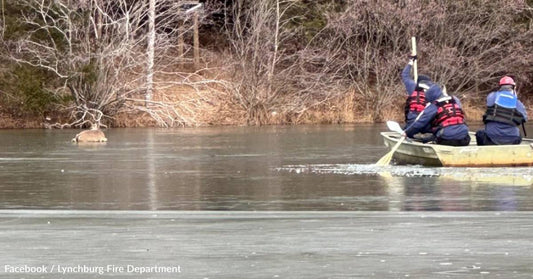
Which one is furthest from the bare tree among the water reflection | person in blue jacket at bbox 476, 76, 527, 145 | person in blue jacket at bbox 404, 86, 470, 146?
person in blue jacket at bbox 476, 76, 527, 145

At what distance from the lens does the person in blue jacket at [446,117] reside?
20.9 metres

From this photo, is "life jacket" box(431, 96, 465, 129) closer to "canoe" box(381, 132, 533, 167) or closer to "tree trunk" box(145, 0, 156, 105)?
"canoe" box(381, 132, 533, 167)

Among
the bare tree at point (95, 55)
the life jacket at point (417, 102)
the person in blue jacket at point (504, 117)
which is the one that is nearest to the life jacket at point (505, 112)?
the person in blue jacket at point (504, 117)

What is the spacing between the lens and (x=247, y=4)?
5519cm

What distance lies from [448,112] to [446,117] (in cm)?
11

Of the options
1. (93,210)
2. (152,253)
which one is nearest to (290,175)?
(93,210)

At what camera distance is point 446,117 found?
20922 millimetres

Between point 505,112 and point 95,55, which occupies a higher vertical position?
point 95,55

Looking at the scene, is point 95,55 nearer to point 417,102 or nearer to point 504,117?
point 417,102

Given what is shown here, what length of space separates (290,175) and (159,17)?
3270cm

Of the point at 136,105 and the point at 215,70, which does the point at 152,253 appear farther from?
the point at 215,70

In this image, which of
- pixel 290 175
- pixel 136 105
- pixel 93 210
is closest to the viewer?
pixel 93 210

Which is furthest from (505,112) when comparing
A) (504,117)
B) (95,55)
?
(95,55)

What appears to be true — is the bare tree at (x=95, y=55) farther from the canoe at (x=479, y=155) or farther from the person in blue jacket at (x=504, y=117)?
the person in blue jacket at (x=504, y=117)
